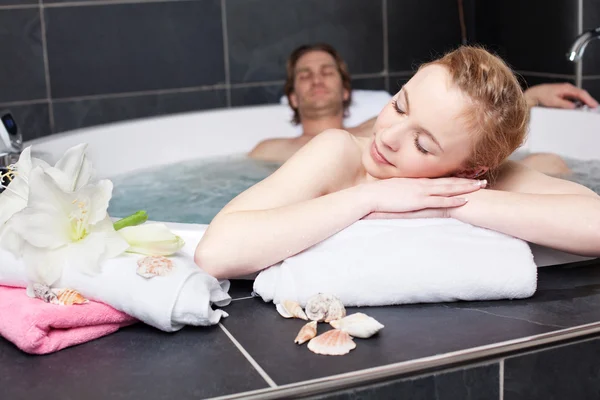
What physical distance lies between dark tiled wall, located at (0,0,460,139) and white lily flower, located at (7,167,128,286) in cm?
212

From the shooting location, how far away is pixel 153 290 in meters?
1.12

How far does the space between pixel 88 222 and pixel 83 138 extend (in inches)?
57.3

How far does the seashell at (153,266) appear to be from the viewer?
1130 mm

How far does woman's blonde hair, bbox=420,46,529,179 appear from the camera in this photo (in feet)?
4.03

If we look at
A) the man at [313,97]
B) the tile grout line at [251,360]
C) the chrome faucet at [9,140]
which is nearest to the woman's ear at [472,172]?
the tile grout line at [251,360]

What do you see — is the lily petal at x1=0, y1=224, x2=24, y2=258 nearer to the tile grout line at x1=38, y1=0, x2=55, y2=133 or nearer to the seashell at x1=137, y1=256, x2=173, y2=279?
the seashell at x1=137, y1=256, x2=173, y2=279

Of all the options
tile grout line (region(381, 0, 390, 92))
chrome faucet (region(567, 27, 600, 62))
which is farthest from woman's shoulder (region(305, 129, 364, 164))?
tile grout line (region(381, 0, 390, 92))

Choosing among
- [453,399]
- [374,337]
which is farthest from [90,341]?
[453,399]

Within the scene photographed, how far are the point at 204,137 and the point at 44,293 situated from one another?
1.89m

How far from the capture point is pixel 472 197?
1.25 meters

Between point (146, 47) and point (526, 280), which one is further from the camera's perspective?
point (146, 47)

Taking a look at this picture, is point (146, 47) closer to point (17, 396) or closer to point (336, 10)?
point (336, 10)

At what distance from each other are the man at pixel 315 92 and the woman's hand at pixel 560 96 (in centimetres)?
60

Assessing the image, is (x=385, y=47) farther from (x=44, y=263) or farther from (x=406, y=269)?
(x=44, y=263)
